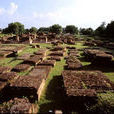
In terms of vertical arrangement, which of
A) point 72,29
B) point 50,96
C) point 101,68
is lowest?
point 50,96

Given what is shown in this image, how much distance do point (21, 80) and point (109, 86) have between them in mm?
6403

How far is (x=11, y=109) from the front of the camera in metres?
5.78

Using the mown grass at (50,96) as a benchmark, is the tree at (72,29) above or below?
above

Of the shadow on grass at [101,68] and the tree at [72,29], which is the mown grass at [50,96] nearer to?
the shadow on grass at [101,68]

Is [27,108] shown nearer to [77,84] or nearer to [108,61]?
[77,84]

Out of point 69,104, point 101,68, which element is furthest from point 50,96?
point 101,68

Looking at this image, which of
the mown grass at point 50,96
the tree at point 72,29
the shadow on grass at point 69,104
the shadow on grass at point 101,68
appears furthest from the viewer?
the tree at point 72,29

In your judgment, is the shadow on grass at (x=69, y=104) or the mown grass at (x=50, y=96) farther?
the mown grass at (x=50, y=96)

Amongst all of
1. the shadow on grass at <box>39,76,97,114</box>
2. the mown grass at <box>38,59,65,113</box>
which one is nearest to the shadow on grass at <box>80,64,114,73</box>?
the mown grass at <box>38,59,65,113</box>

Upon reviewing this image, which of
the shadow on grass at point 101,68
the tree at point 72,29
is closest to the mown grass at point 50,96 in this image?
the shadow on grass at point 101,68

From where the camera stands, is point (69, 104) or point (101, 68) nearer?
point (69, 104)

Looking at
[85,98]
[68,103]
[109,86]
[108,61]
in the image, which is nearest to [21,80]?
[68,103]

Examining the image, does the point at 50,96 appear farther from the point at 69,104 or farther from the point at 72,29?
the point at 72,29

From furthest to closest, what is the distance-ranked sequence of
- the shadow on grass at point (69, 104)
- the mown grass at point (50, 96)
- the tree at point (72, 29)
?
the tree at point (72, 29) → the mown grass at point (50, 96) → the shadow on grass at point (69, 104)
